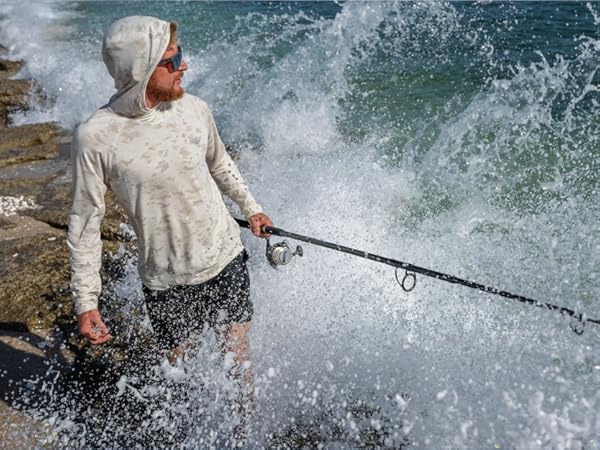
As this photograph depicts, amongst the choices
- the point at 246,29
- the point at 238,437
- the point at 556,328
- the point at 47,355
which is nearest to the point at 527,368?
the point at 556,328

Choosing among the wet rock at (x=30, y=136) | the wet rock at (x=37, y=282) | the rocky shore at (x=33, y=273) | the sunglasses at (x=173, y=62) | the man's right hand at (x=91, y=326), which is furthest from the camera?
the wet rock at (x=30, y=136)

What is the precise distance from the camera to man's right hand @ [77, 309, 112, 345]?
9.02 feet

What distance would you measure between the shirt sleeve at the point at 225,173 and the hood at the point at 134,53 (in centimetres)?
50

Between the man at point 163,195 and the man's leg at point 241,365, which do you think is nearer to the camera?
the man at point 163,195

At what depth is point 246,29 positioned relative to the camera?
1510 cm

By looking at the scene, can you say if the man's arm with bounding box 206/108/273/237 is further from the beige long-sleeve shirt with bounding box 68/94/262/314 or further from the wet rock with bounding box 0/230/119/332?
the wet rock with bounding box 0/230/119/332

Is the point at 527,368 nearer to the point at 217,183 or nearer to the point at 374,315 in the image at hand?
the point at 374,315

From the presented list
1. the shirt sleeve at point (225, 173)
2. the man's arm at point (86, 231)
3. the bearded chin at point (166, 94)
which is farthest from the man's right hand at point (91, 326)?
the bearded chin at point (166, 94)

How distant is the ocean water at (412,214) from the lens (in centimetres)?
343

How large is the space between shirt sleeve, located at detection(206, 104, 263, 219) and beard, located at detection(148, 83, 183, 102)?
320mm

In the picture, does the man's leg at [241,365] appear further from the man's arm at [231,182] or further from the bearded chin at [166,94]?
the bearded chin at [166,94]

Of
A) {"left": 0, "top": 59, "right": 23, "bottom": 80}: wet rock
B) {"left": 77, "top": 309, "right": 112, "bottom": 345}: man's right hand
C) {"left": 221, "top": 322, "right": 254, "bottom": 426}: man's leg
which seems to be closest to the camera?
{"left": 77, "top": 309, "right": 112, "bottom": 345}: man's right hand

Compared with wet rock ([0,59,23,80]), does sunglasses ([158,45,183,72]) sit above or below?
above

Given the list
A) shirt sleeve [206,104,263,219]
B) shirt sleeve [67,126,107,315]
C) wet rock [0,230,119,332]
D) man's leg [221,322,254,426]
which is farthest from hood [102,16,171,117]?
wet rock [0,230,119,332]
